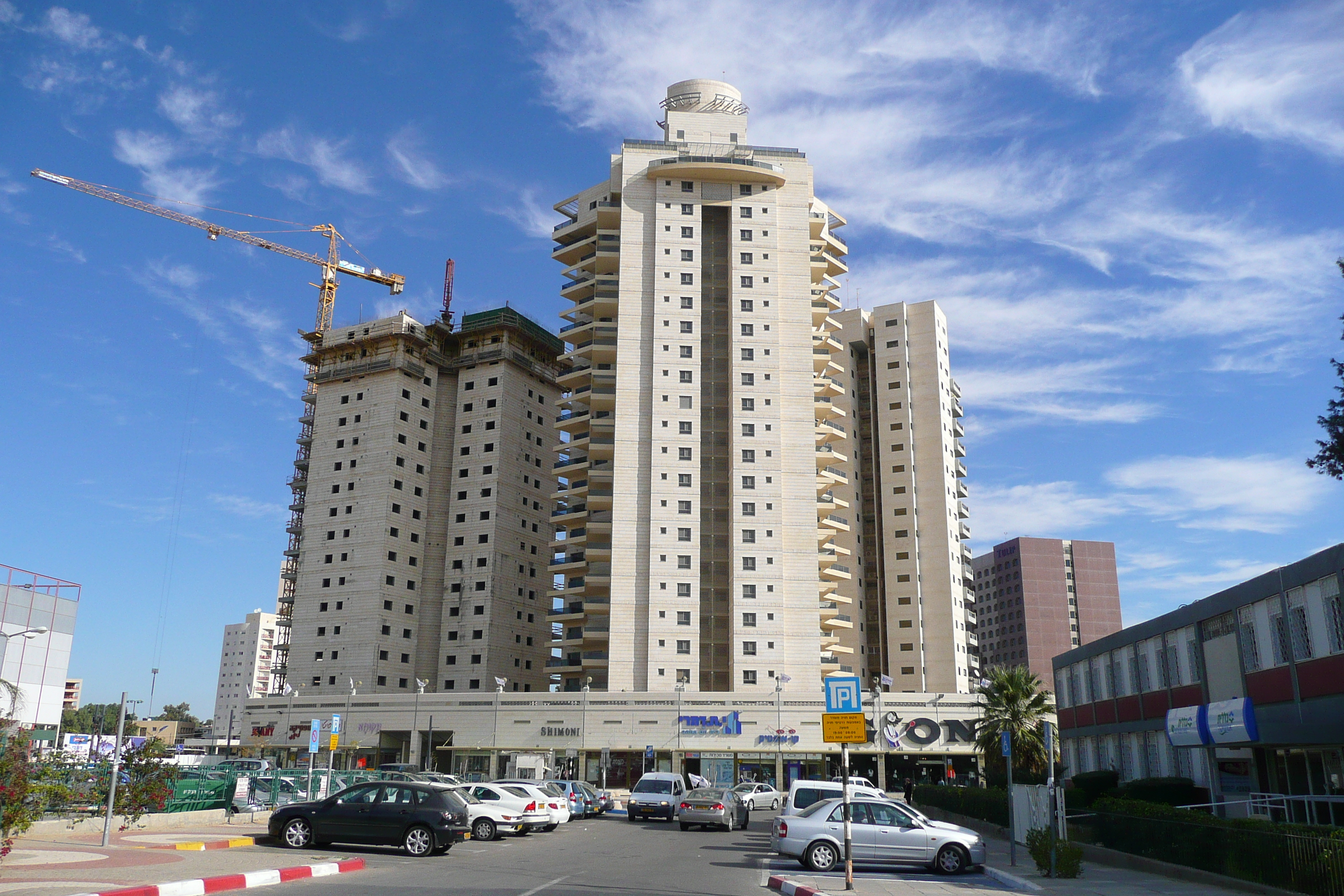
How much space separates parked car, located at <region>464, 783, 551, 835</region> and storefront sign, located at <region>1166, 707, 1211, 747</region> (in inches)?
815

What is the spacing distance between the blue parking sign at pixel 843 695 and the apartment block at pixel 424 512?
82.0 m

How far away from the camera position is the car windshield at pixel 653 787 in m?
42.2

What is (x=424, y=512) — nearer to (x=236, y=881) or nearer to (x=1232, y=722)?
(x=1232, y=722)

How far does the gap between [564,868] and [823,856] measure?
625cm

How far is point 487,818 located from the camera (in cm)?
2973

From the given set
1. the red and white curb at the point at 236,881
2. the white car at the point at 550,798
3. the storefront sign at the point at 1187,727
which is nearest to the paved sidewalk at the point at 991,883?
the storefront sign at the point at 1187,727

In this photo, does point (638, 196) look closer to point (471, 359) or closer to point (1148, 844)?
point (471, 359)

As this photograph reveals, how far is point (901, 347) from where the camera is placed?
109 m

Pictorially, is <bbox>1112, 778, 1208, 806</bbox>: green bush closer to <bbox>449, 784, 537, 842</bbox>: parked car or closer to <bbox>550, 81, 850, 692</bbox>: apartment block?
<bbox>449, 784, 537, 842</bbox>: parked car

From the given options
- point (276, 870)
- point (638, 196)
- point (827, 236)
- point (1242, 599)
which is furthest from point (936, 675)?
point (276, 870)

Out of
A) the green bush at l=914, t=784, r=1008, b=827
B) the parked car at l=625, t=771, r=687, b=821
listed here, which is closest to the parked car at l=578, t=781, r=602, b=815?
the parked car at l=625, t=771, r=687, b=821

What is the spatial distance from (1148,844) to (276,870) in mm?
19423

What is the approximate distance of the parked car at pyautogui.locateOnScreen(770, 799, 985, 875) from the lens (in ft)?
76.5

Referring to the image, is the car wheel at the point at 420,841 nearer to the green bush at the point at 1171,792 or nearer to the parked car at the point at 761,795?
the green bush at the point at 1171,792
